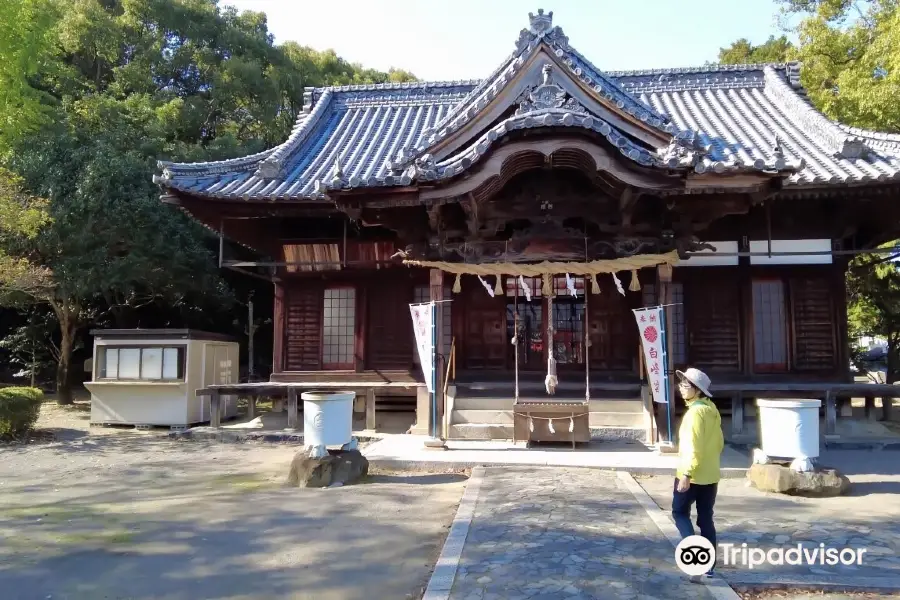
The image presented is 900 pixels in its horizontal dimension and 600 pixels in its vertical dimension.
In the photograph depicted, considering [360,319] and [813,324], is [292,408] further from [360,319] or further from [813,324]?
[813,324]

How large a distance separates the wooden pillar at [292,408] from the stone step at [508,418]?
4.07 meters

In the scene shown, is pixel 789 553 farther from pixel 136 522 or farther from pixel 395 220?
pixel 395 220

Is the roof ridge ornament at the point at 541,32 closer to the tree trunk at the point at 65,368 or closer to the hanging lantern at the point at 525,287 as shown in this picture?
the hanging lantern at the point at 525,287

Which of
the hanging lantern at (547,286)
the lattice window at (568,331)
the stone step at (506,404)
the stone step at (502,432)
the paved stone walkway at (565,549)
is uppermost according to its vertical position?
the hanging lantern at (547,286)

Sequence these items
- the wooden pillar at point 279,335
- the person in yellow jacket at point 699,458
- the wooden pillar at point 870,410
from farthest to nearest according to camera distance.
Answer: the wooden pillar at point 279,335 → the wooden pillar at point 870,410 → the person in yellow jacket at point 699,458

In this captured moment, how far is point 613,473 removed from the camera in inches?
356

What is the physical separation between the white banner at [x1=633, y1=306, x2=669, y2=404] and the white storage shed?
1057 centimetres

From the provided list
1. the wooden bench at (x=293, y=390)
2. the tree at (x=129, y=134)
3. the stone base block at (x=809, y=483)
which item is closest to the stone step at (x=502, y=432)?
the wooden bench at (x=293, y=390)

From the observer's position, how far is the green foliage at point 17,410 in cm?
1274

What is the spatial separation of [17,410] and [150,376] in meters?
2.75

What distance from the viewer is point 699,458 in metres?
5.01

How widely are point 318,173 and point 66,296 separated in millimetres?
8837

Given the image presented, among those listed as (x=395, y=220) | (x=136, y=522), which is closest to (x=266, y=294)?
(x=395, y=220)

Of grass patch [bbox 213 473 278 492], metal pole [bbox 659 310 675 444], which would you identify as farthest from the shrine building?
grass patch [bbox 213 473 278 492]
